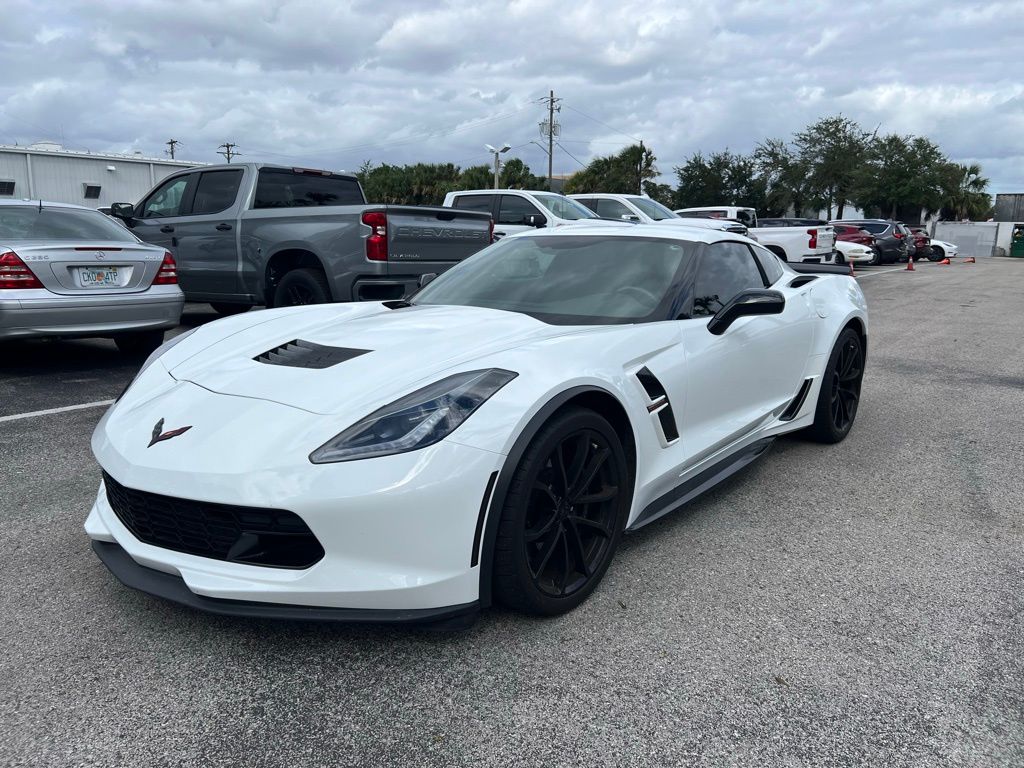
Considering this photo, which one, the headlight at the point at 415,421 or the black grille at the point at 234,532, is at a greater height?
the headlight at the point at 415,421

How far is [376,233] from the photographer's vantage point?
7.40 metres

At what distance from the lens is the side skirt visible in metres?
3.21

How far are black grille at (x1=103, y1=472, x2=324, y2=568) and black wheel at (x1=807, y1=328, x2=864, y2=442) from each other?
3305 mm

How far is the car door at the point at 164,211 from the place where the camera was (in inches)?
357

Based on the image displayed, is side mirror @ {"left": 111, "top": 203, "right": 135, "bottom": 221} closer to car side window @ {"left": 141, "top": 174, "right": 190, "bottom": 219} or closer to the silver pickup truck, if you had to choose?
the silver pickup truck

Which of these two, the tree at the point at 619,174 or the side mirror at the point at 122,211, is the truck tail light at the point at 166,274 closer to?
the side mirror at the point at 122,211

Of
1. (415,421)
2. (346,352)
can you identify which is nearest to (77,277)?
(346,352)

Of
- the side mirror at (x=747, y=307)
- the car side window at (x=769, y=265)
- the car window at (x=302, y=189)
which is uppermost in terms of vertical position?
the car window at (x=302, y=189)

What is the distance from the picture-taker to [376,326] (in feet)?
11.1

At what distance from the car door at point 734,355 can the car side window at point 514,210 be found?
8.97 meters

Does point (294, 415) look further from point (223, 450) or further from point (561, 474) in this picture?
point (561, 474)

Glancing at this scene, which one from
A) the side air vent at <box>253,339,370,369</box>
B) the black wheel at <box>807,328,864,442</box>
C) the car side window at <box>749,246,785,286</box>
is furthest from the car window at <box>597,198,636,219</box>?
the side air vent at <box>253,339,370,369</box>

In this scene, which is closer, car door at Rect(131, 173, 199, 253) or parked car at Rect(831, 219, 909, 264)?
car door at Rect(131, 173, 199, 253)

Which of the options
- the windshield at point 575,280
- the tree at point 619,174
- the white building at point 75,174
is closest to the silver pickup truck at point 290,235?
the windshield at point 575,280
